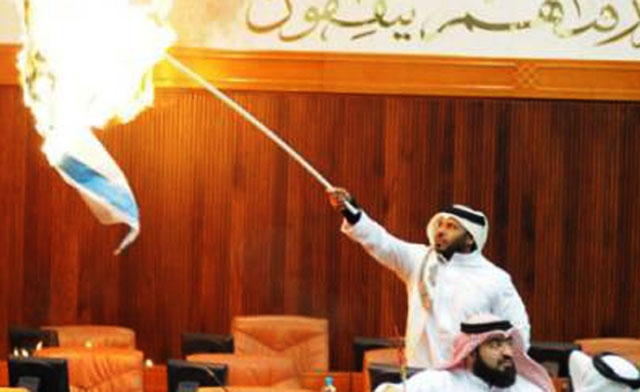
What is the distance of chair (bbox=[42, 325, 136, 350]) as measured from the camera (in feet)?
36.7

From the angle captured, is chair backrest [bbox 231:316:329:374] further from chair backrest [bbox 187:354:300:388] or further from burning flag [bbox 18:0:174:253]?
burning flag [bbox 18:0:174:253]

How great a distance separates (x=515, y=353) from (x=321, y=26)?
18.4ft

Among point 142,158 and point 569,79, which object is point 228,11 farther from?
point 569,79

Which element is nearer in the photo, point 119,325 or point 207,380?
point 207,380

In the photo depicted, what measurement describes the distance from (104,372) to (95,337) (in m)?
2.04

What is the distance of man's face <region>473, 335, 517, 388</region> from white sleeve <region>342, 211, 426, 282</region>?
5.26ft

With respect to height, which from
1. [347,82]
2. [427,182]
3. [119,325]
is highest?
[347,82]

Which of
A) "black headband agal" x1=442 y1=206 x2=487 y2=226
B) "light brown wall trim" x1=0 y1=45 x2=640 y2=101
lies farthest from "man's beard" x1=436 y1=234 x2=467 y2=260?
"light brown wall trim" x1=0 y1=45 x2=640 y2=101

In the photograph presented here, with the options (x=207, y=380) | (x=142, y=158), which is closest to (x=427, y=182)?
(x=142, y=158)

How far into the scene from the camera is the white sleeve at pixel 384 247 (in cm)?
909

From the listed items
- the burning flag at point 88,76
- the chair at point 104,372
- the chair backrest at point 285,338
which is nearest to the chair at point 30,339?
the chair backrest at point 285,338

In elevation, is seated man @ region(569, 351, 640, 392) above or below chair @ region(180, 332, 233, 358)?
above

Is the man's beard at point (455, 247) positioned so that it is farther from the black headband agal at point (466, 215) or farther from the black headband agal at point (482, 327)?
the black headband agal at point (482, 327)

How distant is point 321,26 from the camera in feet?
42.6
